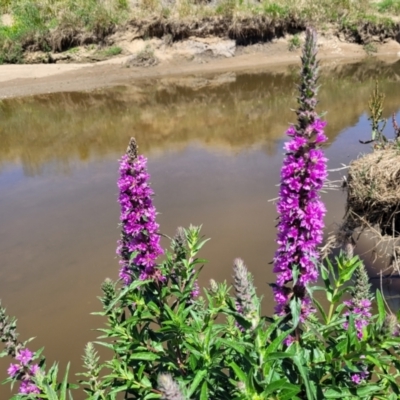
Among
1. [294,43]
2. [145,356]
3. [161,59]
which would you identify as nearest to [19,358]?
[145,356]

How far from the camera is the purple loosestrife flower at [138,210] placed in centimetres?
267

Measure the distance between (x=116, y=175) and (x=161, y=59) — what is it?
1405cm

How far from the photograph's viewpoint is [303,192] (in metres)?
2.11

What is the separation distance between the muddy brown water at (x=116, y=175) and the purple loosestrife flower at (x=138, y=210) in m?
2.76

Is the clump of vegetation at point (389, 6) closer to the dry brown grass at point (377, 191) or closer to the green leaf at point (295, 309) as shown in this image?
the dry brown grass at point (377, 191)

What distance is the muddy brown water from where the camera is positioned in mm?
6102

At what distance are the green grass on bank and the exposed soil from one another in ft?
2.56

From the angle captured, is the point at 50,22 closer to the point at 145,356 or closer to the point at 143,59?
the point at 143,59

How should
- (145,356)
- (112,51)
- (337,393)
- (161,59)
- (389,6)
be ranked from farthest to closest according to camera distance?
(389,6) → (161,59) → (112,51) → (145,356) → (337,393)

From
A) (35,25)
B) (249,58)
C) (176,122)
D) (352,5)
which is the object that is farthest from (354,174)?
(352,5)

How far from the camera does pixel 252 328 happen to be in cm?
194

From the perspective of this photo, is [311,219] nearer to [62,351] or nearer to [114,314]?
[114,314]

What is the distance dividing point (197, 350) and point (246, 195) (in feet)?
20.3

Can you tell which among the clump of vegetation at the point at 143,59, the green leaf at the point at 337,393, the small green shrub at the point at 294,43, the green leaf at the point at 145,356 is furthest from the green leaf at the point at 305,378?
the small green shrub at the point at 294,43
